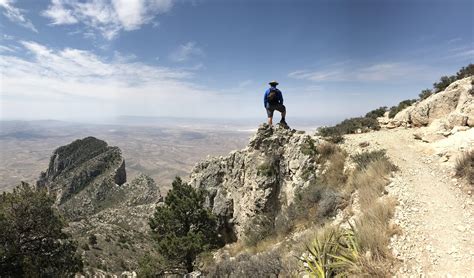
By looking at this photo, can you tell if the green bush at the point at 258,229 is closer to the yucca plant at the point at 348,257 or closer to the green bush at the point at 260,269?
the green bush at the point at 260,269

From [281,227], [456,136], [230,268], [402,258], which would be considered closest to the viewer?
[402,258]

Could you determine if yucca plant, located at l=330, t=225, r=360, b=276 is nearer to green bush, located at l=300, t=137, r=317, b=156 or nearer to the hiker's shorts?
green bush, located at l=300, t=137, r=317, b=156

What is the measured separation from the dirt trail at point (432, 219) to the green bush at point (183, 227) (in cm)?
1110

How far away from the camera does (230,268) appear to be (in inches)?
356

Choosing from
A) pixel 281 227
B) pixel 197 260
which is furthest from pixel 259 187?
pixel 197 260

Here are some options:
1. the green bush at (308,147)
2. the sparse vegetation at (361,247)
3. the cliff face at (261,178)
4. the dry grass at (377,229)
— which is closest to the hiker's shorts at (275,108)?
the cliff face at (261,178)

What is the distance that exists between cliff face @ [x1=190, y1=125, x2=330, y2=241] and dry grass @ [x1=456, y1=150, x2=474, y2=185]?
625 centimetres

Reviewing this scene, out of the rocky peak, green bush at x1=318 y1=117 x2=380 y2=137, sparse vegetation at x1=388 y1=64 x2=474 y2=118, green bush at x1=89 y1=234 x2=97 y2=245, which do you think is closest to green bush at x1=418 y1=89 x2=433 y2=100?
sparse vegetation at x1=388 y1=64 x2=474 y2=118

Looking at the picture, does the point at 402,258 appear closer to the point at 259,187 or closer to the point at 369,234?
the point at 369,234

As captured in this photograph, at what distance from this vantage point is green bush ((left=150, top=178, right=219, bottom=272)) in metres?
15.7

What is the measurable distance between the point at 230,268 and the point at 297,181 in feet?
24.4

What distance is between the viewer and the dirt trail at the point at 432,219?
5680 mm

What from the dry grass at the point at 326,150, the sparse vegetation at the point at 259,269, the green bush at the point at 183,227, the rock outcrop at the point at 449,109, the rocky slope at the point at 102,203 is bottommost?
the rocky slope at the point at 102,203

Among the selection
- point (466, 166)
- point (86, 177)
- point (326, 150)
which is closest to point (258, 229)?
point (326, 150)
